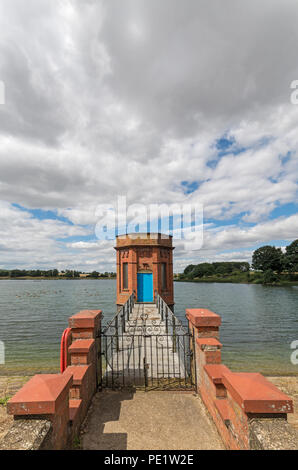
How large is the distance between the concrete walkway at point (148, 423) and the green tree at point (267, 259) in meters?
85.3

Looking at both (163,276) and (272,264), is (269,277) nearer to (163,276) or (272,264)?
(272,264)

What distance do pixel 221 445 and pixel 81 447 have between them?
6.99ft

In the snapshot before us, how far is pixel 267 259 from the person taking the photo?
81875 mm

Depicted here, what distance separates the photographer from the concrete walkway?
3.72 m

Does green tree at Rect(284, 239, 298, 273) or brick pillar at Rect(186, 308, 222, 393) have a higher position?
green tree at Rect(284, 239, 298, 273)

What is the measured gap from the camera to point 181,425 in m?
4.20

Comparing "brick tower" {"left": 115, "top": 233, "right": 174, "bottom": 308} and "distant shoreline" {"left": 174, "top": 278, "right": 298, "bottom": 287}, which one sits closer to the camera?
"brick tower" {"left": 115, "top": 233, "right": 174, "bottom": 308}

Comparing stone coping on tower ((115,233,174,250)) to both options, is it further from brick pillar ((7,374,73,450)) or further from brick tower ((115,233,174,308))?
brick pillar ((7,374,73,450))

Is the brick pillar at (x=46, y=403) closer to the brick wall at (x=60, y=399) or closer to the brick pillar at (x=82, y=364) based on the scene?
the brick wall at (x=60, y=399)

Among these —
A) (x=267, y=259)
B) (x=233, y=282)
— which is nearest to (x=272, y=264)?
(x=267, y=259)

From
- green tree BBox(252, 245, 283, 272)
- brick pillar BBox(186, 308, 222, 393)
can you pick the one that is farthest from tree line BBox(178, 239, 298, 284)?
brick pillar BBox(186, 308, 222, 393)

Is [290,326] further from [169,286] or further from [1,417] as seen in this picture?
[1,417]

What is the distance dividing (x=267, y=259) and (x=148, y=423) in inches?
3452

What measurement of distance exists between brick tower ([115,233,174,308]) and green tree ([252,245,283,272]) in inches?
2809
